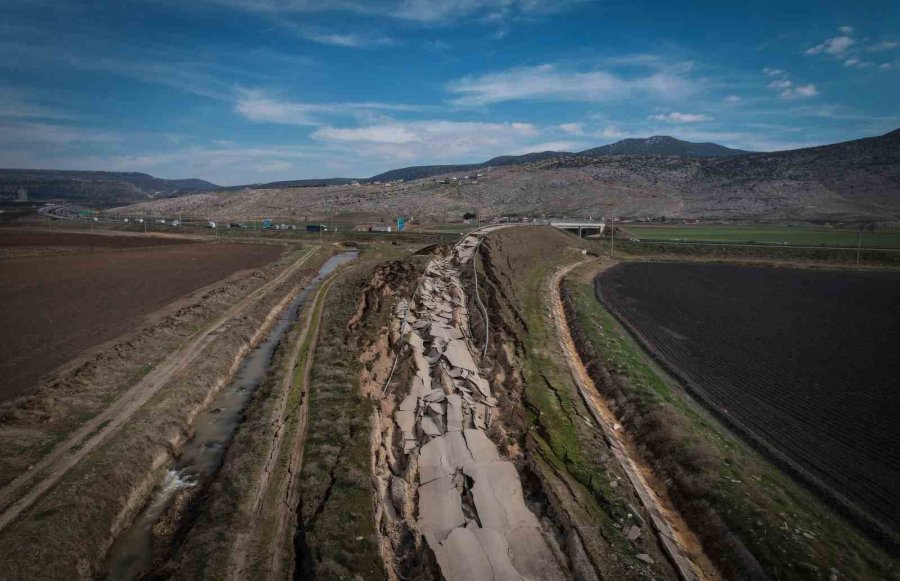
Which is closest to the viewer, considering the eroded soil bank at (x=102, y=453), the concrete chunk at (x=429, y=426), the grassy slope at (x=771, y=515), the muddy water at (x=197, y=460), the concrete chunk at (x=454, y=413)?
the grassy slope at (x=771, y=515)

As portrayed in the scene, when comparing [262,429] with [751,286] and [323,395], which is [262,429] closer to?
[323,395]

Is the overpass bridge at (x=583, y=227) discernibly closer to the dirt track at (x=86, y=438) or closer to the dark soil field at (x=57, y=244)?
the dark soil field at (x=57, y=244)

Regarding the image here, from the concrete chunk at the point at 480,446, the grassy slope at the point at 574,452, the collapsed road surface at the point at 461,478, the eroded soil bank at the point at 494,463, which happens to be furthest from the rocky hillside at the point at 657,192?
the concrete chunk at the point at 480,446

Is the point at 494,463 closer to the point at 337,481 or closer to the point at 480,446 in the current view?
the point at 480,446

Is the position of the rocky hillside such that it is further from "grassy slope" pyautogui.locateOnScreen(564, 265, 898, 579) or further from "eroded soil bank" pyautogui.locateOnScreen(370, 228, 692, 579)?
"grassy slope" pyautogui.locateOnScreen(564, 265, 898, 579)

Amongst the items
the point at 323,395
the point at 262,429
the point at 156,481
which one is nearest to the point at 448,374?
the point at 323,395

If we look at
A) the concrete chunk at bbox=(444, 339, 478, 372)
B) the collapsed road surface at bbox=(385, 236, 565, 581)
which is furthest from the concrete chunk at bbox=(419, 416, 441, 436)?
the concrete chunk at bbox=(444, 339, 478, 372)
